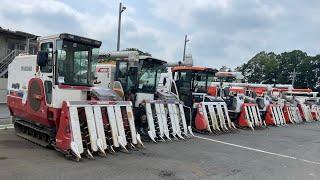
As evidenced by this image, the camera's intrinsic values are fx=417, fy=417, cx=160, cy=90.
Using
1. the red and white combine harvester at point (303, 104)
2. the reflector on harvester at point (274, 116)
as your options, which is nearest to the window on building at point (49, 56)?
the reflector on harvester at point (274, 116)

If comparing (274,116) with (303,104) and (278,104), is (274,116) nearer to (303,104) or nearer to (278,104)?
(278,104)

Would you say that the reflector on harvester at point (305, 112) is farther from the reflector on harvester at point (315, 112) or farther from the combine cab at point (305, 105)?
the reflector on harvester at point (315, 112)

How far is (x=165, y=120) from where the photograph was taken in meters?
14.7

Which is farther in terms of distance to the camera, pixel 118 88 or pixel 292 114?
pixel 292 114

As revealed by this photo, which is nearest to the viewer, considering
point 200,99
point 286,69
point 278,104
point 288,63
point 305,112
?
point 200,99

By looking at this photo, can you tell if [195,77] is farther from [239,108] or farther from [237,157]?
[237,157]

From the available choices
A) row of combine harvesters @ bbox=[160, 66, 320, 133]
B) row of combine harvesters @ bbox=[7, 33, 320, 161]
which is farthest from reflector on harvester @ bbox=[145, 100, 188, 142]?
row of combine harvesters @ bbox=[160, 66, 320, 133]

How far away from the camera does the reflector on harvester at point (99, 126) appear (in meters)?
10.5

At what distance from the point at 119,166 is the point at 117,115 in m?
2.32

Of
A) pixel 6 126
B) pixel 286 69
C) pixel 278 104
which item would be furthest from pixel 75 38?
pixel 286 69

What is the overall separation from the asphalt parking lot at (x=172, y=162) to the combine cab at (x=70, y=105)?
41 centimetres

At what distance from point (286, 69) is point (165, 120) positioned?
7167cm

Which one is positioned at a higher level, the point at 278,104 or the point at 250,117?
the point at 278,104

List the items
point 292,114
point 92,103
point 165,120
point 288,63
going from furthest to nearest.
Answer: point 288,63 → point 292,114 → point 165,120 → point 92,103
